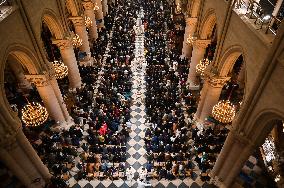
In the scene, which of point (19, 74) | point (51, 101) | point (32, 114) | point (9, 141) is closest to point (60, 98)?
point (51, 101)

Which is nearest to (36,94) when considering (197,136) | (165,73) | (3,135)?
(3,135)

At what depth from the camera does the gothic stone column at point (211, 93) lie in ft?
44.1

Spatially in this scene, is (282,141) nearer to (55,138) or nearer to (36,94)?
(55,138)

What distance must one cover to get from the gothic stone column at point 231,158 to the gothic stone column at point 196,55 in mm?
6881

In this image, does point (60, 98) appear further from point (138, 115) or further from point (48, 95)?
point (138, 115)

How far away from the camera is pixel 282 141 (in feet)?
40.2

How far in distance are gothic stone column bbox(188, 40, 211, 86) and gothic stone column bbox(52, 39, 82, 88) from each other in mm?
7799

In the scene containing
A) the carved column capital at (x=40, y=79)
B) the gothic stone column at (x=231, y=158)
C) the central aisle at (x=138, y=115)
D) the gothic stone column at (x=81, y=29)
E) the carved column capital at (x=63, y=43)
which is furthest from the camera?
the gothic stone column at (x=81, y=29)

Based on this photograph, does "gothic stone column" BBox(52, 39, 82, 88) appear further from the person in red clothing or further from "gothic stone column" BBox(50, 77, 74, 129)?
the person in red clothing

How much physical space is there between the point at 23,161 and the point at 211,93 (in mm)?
9787

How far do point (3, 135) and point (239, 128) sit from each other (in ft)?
29.8

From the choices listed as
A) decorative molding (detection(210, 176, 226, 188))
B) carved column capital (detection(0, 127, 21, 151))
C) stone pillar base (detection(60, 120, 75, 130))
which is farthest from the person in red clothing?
decorative molding (detection(210, 176, 226, 188))

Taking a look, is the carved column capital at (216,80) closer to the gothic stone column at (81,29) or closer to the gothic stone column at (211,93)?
the gothic stone column at (211,93)

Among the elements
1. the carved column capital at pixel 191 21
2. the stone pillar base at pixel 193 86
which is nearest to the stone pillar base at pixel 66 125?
the stone pillar base at pixel 193 86
